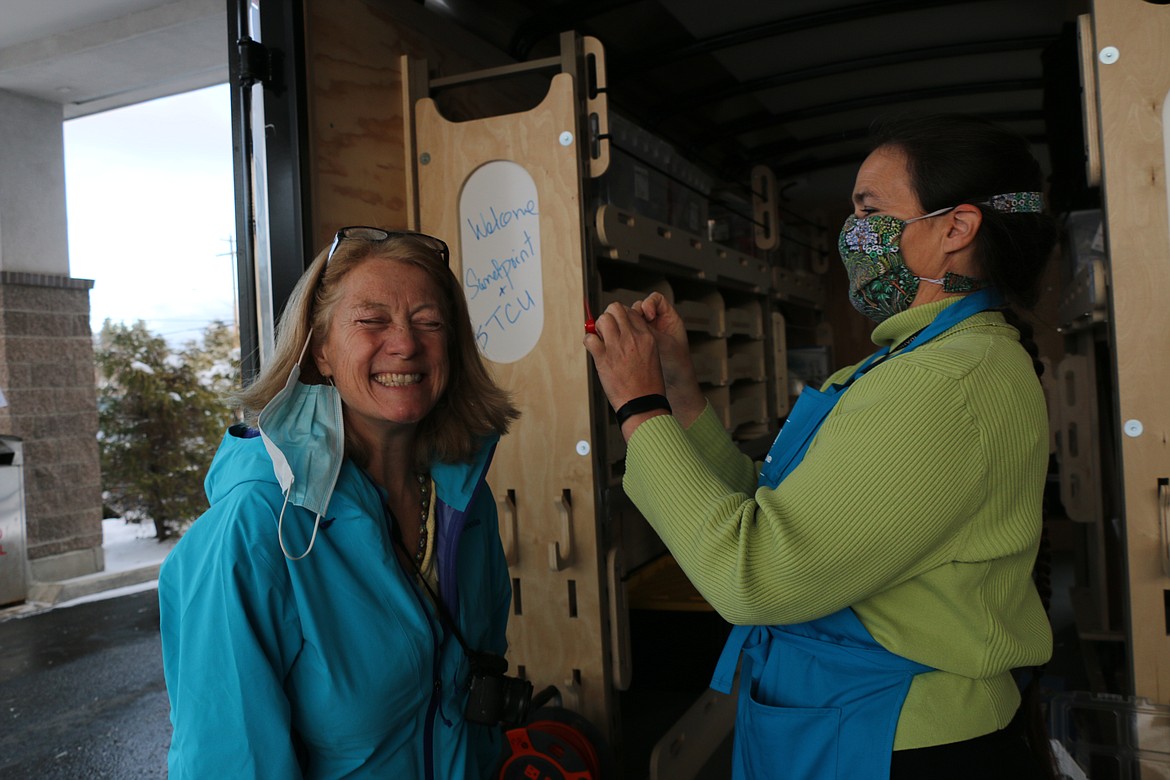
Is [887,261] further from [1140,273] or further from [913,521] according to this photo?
[1140,273]

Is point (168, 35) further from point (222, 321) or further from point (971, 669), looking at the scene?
point (971, 669)

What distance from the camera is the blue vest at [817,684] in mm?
1319

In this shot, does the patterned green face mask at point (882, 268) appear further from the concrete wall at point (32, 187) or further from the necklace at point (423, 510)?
the concrete wall at point (32, 187)

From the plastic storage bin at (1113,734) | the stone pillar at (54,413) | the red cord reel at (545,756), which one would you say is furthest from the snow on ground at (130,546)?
the plastic storage bin at (1113,734)

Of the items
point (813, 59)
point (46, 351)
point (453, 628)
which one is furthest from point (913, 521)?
point (46, 351)

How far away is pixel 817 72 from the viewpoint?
375cm

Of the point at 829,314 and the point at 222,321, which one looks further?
the point at 222,321

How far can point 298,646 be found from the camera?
1.39m

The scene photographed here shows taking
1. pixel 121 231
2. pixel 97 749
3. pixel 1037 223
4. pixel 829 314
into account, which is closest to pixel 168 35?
pixel 121 231

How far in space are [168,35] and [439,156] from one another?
4293mm

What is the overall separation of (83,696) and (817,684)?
5097mm

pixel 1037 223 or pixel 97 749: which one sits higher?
pixel 1037 223

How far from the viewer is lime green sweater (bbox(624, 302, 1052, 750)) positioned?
117 cm

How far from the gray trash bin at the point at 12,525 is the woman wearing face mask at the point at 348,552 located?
693 centimetres
